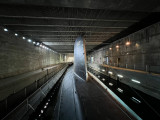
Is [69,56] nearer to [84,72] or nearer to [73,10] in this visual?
[84,72]

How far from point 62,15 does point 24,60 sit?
20.9 ft

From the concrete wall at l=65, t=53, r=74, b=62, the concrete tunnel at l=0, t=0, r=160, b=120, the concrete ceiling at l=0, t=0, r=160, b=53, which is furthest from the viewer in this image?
the concrete wall at l=65, t=53, r=74, b=62

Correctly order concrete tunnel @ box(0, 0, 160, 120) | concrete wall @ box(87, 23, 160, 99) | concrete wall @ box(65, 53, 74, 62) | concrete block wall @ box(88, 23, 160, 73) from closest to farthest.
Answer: concrete tunnel @ box(0, 0, 160, 120) < concrete wall @ box(87, 23, 160, 99) < concrete block wall @ box(88, 23, 160, 73) < concrete wall @ box(65, 53, 74, 62)

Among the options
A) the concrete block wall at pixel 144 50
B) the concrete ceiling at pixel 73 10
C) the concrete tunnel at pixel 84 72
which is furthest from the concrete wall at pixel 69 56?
the concrete ceiling at pixel 73 10

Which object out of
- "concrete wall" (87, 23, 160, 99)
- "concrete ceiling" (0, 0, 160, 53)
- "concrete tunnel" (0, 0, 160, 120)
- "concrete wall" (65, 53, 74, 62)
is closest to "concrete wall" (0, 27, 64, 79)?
"concrete tunnel" (0, 0, 160, 120)

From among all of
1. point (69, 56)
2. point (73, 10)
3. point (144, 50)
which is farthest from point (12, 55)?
point (69, 56)

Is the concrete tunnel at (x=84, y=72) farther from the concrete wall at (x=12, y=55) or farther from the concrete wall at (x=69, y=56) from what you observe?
the concrete wall at (x=69, y=56)

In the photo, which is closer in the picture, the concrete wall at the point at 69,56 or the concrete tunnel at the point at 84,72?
the concrete tunnel at the point at 84,72

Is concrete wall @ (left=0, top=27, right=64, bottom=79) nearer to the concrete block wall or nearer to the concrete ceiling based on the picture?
the concrete ceiling

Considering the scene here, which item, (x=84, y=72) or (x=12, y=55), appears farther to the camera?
(x=12, y=55)

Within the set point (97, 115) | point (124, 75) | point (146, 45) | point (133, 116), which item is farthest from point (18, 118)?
point (146, 45)

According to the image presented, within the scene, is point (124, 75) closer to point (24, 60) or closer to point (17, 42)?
point (24, 60)

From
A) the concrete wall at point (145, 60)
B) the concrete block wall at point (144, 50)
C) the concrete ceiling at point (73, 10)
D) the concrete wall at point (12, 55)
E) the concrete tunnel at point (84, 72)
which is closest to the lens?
the concrete tunnel at point (84, 72)

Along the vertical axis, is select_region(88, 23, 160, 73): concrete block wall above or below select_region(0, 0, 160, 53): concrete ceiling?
below
